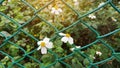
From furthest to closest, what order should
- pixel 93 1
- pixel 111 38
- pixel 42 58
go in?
pixel 93 1 < pixel 111 38 < pixel 42 58

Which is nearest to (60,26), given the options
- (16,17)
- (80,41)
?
(80,41)

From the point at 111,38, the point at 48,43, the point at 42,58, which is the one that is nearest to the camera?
the point at 48,43

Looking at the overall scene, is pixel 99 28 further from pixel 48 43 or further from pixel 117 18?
pixel 48 43

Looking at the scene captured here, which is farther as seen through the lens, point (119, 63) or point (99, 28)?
point (99, 28)

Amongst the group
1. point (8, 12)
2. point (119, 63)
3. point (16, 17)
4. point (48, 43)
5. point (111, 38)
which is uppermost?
point (8, 12)

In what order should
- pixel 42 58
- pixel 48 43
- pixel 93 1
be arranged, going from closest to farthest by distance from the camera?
1. pixel 48 43
2. pixel 42 58
3. pixel 93 1

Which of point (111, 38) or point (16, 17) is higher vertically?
point (16, 17)

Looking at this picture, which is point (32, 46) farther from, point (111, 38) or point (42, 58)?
point (111, 38)

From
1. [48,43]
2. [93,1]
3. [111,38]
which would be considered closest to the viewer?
[48,43]

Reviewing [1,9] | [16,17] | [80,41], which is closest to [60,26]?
[80,41]
